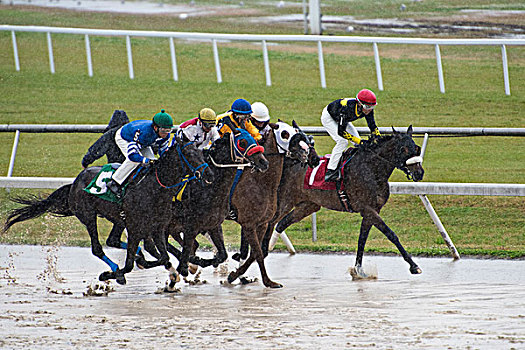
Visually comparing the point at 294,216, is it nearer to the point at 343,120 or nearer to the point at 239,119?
the point at 343,120

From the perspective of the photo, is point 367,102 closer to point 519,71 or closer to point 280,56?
point 519,71

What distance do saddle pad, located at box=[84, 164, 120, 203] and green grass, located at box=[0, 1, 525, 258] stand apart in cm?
248

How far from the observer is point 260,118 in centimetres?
891

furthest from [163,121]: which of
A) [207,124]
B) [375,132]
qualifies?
[375,132]

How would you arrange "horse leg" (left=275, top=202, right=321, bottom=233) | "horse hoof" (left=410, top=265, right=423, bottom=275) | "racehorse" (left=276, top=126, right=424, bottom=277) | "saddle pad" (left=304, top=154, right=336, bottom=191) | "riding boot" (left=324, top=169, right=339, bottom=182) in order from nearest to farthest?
"horse hoof" (left=410, top=265, right=423, bottom=275), "racehorse" (left=276, top=126, right=424, bottom=277), "riding boot" (left=324, top=169, right=339, bottom=182), "saddle pad" (left=304, top=154, right=336, bottom=191), "horse leg" (left=275, top=202, right=321, bottom=233)

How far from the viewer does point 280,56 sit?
19.3 meters

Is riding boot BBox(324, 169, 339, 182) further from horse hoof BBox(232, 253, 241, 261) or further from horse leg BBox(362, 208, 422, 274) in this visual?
horse hoof BBox(232, 253, 241, 261)

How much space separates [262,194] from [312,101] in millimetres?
7844

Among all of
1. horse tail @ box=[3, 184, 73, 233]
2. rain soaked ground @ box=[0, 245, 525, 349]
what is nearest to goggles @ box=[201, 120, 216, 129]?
rain soaked ground @ box=[0, 245, 525, 349]

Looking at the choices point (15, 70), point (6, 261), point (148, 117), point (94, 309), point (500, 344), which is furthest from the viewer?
point (15, 70)

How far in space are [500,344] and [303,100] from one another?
10356 millimetres

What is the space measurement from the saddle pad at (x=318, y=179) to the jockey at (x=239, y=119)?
3.82 ft

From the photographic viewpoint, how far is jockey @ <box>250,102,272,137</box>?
349 inches

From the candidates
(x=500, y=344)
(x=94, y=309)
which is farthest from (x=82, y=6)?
(x=500, y=344)
